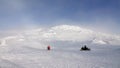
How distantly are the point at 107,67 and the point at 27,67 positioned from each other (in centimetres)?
808

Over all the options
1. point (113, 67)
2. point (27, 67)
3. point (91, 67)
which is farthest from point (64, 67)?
point (113, 67)

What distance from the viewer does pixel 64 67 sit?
1534cm

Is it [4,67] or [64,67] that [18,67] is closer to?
[4,67]

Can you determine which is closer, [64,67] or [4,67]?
[4,67]

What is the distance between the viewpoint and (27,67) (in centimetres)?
1512

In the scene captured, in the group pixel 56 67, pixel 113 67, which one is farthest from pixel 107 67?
pixel 56 67

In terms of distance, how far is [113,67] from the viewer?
48.6 ft

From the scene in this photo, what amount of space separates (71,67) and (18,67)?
5.35 metres

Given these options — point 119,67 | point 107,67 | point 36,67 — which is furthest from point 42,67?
point 119,67

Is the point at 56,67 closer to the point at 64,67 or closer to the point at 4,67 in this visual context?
the point at 64,67

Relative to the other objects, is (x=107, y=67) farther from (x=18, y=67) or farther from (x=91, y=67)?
(x=18, y=67)

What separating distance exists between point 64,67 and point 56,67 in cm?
83

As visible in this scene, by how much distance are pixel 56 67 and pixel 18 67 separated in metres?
3.82

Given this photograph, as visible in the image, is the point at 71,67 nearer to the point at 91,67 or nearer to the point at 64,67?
the point at 64,67
